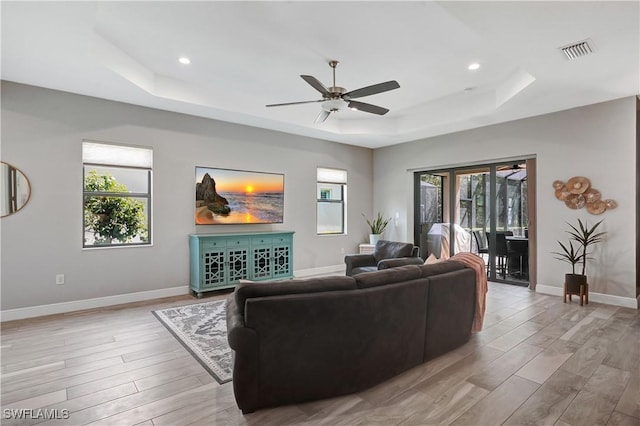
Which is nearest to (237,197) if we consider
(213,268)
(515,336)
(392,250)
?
(213,268)

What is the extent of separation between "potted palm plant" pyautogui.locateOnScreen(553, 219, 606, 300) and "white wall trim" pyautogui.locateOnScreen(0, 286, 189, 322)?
19.0 feet

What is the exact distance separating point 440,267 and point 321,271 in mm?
4162

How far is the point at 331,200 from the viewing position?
24.0ft

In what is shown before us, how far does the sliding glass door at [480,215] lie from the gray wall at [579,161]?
0.34m

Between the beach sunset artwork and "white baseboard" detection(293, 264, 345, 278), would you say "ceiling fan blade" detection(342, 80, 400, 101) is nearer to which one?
the beach sunset artwork

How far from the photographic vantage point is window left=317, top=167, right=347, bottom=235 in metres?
7.14

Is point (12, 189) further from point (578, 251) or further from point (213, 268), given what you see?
point (578, 251)

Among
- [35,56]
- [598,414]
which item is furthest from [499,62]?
[35,56]

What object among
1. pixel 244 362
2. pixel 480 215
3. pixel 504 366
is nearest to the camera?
pixel 244 362

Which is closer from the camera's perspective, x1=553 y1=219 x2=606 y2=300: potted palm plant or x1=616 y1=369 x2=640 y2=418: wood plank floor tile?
x1=616 y1=369 x2=640 y2=418: wood plank floor tile

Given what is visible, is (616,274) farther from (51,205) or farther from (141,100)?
(51,205)

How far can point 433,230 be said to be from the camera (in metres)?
7.17

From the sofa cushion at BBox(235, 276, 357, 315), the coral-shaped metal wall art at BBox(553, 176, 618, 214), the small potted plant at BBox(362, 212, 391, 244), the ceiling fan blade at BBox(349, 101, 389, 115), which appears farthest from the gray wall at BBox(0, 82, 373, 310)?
the coral-shaped metal wall art at BBox(553, 176, 618, 214)

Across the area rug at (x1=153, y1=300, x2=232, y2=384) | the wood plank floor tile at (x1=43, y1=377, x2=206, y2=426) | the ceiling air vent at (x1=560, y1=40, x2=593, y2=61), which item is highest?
A: the ceiling air vent at (x1=560, y1=40, x2=593, y2=61)
